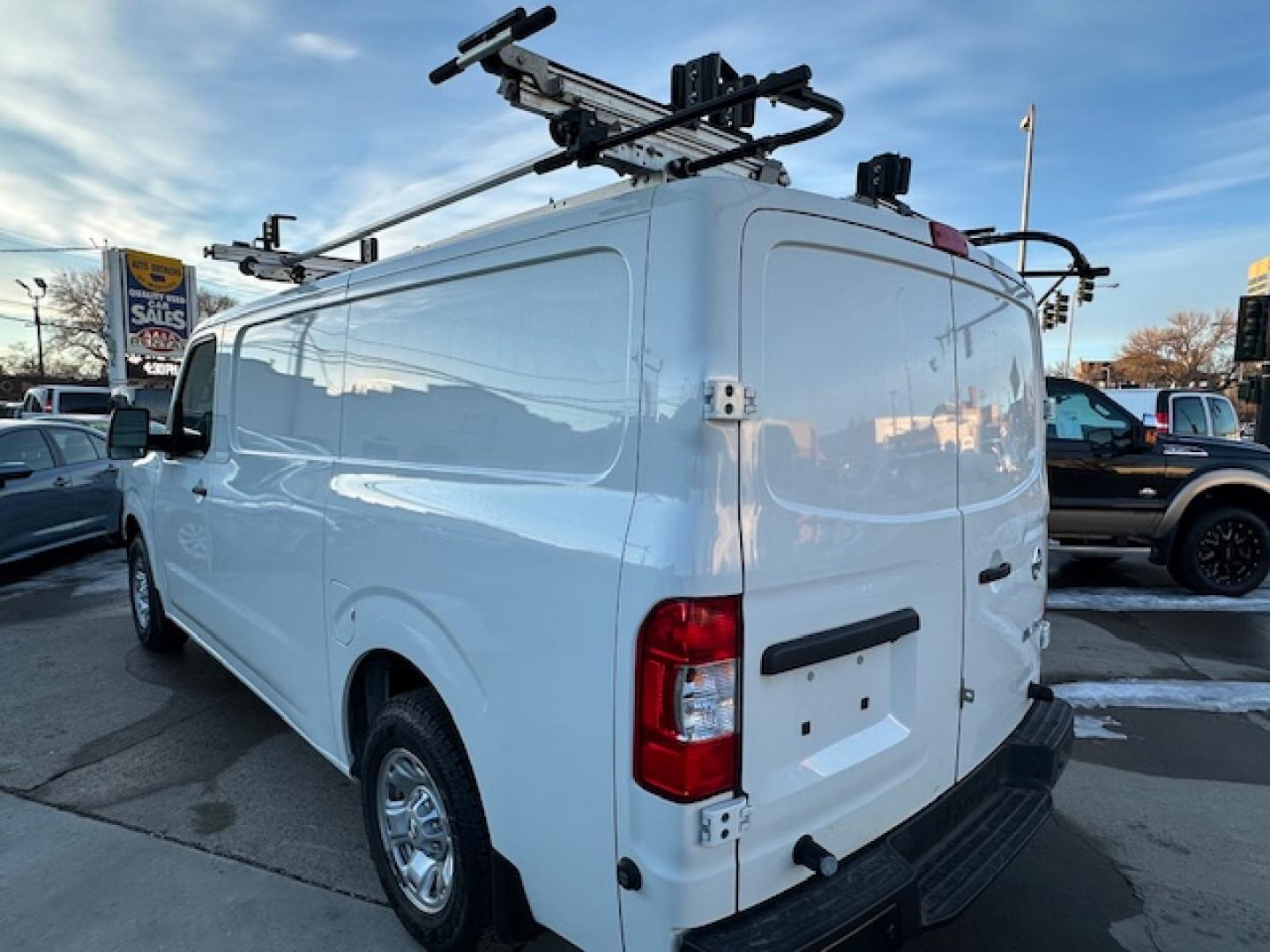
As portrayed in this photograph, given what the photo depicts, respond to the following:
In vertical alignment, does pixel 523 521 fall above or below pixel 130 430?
below

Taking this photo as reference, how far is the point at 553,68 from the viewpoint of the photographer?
7.21ft

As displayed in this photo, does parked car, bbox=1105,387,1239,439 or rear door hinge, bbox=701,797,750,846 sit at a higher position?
parked car, bbox=1105,387,1239,439

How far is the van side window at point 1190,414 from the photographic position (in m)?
11.6

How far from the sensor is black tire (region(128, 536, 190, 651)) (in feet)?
17.5

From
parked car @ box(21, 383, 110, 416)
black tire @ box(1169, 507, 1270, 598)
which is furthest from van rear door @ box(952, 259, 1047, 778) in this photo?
parked car @ box(21, 383, 110, 416)

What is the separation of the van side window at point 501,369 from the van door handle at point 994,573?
1366 mm

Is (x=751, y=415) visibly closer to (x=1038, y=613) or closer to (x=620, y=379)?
(x=620, y=379)

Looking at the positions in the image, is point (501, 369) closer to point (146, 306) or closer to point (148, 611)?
point (148, 611)

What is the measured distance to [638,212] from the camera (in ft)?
5.90

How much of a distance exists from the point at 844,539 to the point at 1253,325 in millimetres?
15948

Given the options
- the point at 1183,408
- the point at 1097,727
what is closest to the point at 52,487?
the point at 1097,727

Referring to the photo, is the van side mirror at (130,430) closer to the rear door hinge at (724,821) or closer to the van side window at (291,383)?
the van side window at (291,383)

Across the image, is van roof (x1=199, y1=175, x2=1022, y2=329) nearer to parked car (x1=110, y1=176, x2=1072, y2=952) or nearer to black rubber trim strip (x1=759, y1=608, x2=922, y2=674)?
parked car (x1=110, y1=176, x2=1072, y2=952)

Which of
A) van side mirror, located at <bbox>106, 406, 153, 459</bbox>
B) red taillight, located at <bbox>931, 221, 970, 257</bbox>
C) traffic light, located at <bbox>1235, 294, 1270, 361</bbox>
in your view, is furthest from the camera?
traffic light, located at <bbox>1235, 294, 1270, 361</bbox>
